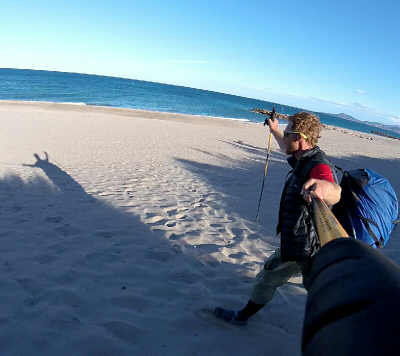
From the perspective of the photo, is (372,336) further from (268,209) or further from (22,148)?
(22,148)

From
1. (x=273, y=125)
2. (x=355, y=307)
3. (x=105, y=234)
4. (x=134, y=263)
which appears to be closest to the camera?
(x=355, y=307)

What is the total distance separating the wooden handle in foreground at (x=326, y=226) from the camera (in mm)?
1182

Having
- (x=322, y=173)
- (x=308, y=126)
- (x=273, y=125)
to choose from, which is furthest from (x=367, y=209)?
(x=273, y=125)

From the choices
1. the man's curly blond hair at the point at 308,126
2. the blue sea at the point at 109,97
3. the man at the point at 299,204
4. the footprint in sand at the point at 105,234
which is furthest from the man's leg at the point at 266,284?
the blue sea at the point at 109,97

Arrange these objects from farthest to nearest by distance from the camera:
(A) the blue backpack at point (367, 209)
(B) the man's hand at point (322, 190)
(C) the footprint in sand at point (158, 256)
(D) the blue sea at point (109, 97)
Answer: (D) the blue sea at point (109, 97) < (C) the footprint in sand at point (158, 256) < (A) the blue backpack at point (367, 209) < (B) the man's hand at point (322, 190)

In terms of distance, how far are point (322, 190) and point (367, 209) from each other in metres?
0.43

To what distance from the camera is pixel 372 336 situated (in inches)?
23.4

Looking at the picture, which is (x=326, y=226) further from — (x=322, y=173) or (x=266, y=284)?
(x=266, y=284)

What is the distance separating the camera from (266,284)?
2896mm

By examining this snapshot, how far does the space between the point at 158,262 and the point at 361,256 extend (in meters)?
3.59

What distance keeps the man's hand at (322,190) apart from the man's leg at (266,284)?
861mm

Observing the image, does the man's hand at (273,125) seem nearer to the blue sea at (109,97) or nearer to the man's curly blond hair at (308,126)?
the man's curly blond hair at (308,126)

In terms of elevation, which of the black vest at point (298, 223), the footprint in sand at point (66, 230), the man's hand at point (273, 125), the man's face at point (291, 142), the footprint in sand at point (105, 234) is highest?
the man's hand at point (273, 125)

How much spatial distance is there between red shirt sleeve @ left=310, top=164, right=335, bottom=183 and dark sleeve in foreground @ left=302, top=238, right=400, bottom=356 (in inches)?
52.2
